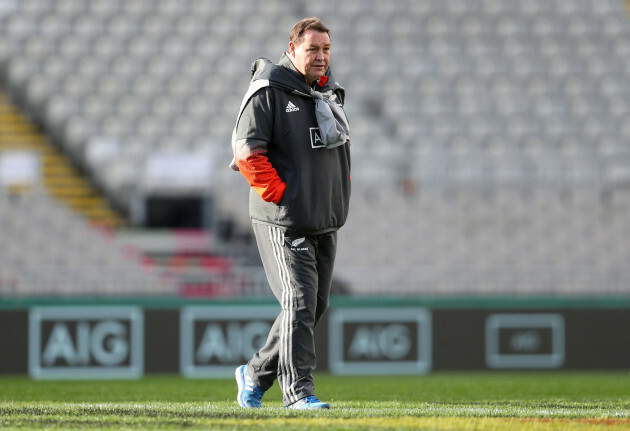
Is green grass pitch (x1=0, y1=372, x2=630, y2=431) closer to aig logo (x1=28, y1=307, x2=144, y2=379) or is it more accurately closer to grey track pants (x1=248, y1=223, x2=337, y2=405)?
grey track pants (x1=248, y1=223, x2=337, y2=405)

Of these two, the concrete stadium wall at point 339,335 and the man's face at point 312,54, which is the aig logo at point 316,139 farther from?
the concrete stadium wall at point 339,335

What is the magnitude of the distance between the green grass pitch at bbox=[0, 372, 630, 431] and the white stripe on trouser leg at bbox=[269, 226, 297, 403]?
4.7 inches

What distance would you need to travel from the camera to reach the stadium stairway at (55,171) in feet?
50.1

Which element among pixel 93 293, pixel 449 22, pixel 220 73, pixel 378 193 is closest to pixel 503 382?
pixel 93 293

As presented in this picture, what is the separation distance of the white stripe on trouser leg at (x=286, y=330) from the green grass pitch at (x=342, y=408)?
0.12 meters

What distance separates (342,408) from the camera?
5.53m

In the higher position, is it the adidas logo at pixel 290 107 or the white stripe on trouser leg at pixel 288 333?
the adidas logo at pixel 290 107

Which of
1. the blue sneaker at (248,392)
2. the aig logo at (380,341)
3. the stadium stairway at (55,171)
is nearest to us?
the blue sneaker at (248,392)

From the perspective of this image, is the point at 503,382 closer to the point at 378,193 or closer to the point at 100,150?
the point at 378,193

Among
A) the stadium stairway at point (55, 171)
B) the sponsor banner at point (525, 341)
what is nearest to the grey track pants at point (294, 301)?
the sponsor banner at point (525, 341)

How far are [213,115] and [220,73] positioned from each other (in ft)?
3.48

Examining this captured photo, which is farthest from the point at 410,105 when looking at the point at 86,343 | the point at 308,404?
the point at 308,404

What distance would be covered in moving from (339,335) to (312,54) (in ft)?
21.4

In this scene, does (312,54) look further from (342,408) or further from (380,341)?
(380,341)
